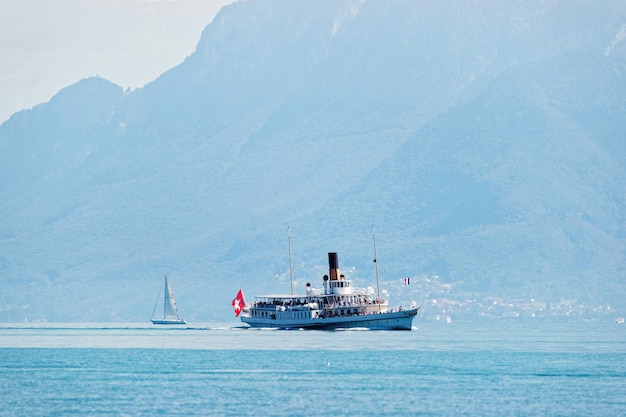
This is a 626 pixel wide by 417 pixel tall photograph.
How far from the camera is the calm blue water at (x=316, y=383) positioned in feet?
437

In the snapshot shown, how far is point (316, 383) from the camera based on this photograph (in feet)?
498

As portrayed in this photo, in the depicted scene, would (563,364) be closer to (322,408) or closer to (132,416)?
(322,408)

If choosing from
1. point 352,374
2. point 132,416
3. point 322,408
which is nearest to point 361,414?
point 322,408

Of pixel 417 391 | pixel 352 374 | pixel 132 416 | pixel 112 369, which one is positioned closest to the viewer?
pixel 132 416

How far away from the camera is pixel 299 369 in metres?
167

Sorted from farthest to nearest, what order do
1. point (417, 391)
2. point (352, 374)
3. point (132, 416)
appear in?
point (352, 374), point (417, 391), point (132, 416)

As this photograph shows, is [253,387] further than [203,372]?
No

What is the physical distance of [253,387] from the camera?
148375 millimetres

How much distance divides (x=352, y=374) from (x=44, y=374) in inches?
1119

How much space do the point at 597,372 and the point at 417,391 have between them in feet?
84.4

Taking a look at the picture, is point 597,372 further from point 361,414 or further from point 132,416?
point 132,416

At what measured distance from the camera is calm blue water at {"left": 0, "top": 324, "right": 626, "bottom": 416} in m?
133

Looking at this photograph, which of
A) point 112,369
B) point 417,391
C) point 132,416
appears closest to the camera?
point 132,416

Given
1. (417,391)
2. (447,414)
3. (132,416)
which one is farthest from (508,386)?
(132,416)
